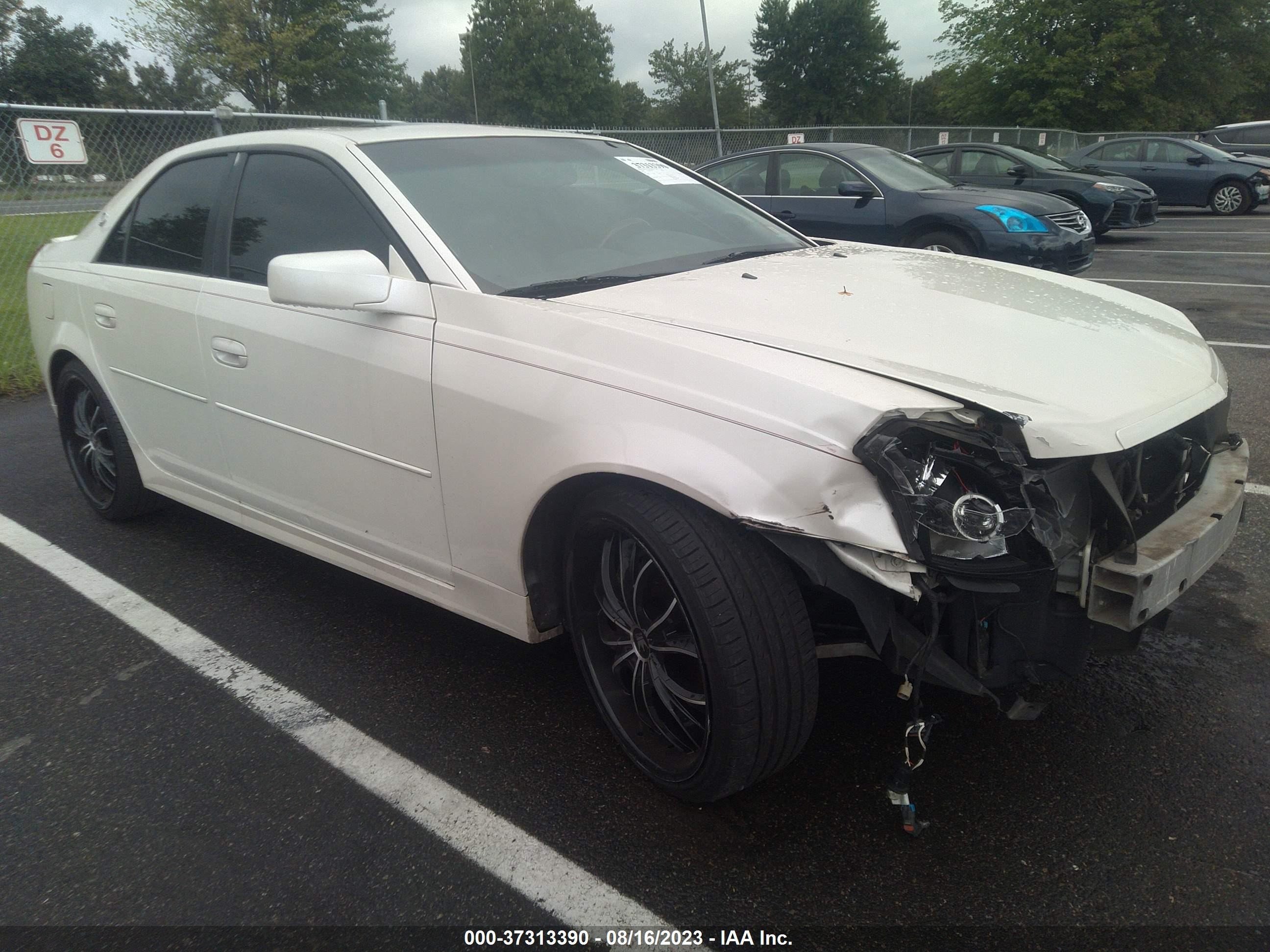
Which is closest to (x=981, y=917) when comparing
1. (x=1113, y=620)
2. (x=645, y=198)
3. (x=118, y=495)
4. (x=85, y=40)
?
(x=1113, y=620)

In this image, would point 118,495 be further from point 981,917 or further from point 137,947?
point 981,917

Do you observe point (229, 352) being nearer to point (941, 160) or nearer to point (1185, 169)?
point (941, 160)

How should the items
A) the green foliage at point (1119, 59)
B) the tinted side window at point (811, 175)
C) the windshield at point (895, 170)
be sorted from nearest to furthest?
the windshield at point (895, 170) → the tinted side window at point (811, 175) → the green foliage at point (1119, 59)

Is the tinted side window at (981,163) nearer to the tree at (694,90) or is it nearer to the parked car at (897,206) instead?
the parked car at (897,206)

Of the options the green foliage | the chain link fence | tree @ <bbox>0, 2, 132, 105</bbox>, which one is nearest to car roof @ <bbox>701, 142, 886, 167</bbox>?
the chain link fence

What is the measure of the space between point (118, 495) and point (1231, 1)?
37919mm

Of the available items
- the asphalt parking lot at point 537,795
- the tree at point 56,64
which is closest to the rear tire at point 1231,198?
the asphalt parking lot at point 537,795

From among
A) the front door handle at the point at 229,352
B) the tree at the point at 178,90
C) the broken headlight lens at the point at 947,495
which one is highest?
the tree at the point at 178,90

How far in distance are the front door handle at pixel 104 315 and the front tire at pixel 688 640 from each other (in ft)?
8.17

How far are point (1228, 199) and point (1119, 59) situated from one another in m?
15.8

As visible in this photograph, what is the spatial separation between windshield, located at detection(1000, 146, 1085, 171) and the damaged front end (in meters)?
12.4

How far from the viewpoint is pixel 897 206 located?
8.70 metres

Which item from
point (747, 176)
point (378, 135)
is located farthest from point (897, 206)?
point (378, 135)

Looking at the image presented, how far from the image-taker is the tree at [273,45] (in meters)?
37.6
